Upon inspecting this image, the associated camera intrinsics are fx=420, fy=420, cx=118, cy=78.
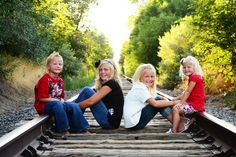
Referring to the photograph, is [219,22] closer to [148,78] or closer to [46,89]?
[148,78]

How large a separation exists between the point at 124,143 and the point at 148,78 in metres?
1.28

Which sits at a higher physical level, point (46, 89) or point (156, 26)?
point (156, 26)

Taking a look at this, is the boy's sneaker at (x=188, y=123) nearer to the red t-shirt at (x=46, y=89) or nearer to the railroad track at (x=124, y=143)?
the railroad track at (x=124, y=143)

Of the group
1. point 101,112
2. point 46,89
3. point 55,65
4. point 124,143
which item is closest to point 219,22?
point 101,112

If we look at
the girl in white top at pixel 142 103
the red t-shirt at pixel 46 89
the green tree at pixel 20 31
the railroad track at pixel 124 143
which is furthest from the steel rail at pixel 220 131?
the green tree at pixel 20 31

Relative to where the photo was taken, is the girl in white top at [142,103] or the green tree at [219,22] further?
the green tree at [219,22]

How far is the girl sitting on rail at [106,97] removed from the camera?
5739mm

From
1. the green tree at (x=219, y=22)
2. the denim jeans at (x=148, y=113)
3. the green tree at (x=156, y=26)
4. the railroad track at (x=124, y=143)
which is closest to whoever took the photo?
the railroad track at (x=124, y=143)

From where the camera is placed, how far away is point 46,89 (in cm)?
558

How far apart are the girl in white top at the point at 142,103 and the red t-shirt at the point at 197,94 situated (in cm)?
34

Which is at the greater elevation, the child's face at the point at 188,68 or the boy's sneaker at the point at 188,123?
the child's face at the point at 188,68

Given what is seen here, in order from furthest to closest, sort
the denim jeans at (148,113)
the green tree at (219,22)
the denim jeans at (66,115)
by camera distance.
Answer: the green tree at (219,22), the denim jeans at (148,113), the denim jeans at (66,115)

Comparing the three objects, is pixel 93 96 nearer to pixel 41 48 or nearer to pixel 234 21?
pixel 234 21

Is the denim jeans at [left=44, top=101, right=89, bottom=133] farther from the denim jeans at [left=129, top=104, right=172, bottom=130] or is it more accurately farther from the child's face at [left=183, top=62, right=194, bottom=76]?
the child's face at [left=183, top=62, right=194, bottom=76]
